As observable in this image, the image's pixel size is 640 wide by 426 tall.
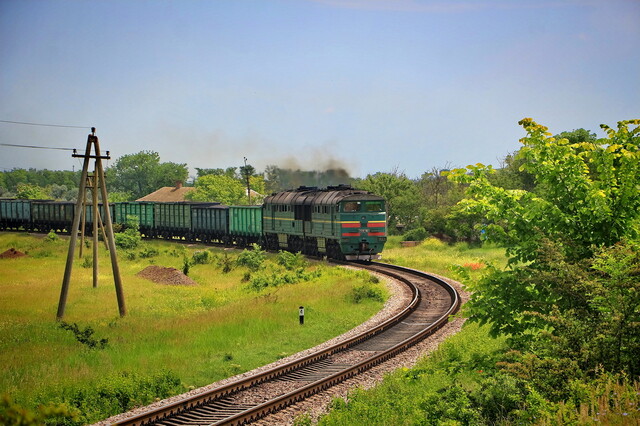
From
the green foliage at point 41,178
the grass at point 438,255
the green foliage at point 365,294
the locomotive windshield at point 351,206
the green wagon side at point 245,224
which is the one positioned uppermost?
the green foliage at point 41,178

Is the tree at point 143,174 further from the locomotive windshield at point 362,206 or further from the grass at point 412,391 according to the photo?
the grass at point 412,391

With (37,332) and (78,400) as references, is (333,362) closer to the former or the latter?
(78,400)

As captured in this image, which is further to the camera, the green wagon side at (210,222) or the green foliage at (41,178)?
the green foliage at (41,178)

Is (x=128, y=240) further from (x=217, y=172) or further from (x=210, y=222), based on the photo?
(x=217, y=172)

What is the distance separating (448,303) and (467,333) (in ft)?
19.2

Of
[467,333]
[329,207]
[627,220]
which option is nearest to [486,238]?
[627,220]

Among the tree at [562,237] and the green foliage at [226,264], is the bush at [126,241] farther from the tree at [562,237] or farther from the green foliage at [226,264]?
the tree at [562,237]

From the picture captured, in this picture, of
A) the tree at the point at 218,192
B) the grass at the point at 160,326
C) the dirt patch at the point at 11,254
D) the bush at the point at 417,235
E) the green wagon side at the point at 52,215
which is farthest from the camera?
the tree at the point at 218,192

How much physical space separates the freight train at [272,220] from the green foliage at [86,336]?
57.9 ft

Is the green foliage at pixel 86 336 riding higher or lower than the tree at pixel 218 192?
lower

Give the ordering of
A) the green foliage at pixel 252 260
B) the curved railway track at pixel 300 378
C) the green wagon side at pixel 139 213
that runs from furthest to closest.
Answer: the green wagon side at pixel 139 213
the green foliage at pixel 252 260
the curved railway track at pixel 300 378

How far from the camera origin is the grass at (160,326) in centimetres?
1458

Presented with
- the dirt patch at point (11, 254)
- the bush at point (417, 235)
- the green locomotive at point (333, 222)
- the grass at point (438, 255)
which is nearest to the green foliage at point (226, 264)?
the green locomotive at point (333, 222)

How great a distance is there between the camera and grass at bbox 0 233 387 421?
1458cm
